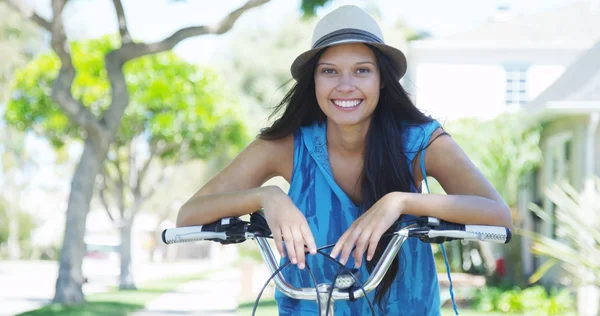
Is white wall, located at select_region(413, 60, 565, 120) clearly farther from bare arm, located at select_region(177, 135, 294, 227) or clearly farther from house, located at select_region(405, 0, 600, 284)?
bare arm, located at select_region(177, 135, 294, 227)

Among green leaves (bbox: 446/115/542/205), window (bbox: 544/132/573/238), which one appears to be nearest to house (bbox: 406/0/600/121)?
green leaves (bbox: 446/115/542/205)

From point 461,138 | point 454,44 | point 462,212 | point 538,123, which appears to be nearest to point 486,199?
point 462,212

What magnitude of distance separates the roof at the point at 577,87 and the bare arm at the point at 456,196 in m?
12.1

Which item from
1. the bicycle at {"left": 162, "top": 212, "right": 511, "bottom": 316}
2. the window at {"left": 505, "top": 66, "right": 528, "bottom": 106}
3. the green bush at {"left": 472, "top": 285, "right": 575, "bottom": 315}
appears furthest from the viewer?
the window at {"left": 505, "top": 66, "right": 528, "bottom": 106}

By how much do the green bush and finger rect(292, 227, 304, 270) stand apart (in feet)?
40.6

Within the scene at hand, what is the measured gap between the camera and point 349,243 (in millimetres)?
2291

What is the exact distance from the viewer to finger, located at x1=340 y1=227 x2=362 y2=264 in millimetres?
2264

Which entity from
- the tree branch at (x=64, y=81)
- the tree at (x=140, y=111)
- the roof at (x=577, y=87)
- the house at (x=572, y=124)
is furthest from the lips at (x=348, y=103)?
the tree at (x=140, y=111)

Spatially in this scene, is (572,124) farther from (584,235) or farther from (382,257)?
(382,257)

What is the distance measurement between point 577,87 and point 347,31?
1306 centimetres

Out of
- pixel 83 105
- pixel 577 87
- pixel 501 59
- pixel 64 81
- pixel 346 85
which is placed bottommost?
pixel 346 85

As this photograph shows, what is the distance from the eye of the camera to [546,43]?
28766mm

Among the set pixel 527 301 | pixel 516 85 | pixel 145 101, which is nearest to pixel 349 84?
pixel 527 301

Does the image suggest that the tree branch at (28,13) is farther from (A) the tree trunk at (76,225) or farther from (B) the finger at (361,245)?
(B) the finger at (361,245)
